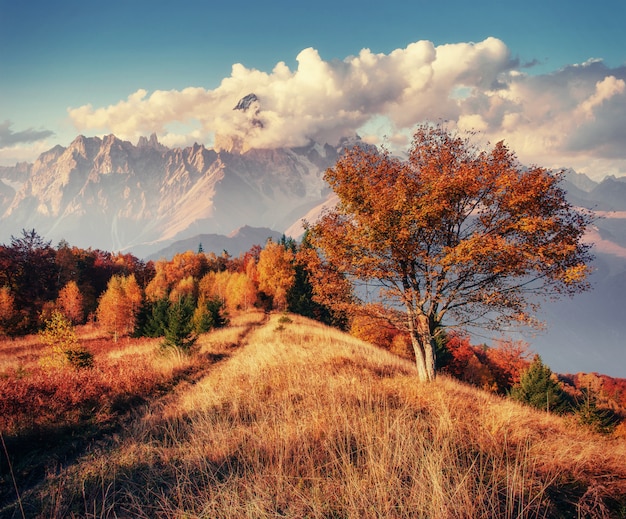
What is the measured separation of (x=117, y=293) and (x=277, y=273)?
22.3 metres

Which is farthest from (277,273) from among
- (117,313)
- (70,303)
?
(70,303)

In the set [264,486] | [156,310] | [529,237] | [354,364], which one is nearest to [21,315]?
[156,310]

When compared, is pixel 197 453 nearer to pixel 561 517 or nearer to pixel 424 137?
pixel 561 517

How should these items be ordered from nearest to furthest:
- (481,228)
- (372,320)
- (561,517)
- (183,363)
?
1. (561,517)
2. (481,228)
3. (372,320)
4. (183,363)

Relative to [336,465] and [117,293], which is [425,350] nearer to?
[336,465]

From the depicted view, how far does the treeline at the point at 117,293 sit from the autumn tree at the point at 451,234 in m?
15.8

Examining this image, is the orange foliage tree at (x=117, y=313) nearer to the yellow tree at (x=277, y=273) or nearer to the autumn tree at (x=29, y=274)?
the autumn tree at (x=29, y=274)

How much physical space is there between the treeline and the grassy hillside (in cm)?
1946

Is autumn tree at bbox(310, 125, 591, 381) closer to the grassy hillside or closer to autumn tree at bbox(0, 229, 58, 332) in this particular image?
the grassy hillside

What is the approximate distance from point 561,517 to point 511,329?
6.30 meters

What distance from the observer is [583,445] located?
18.7ft

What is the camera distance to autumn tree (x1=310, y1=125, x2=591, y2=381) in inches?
350

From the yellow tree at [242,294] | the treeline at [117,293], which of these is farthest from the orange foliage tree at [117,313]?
the yellow tree at [242,294]

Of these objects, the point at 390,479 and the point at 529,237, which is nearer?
the point at 390,479
